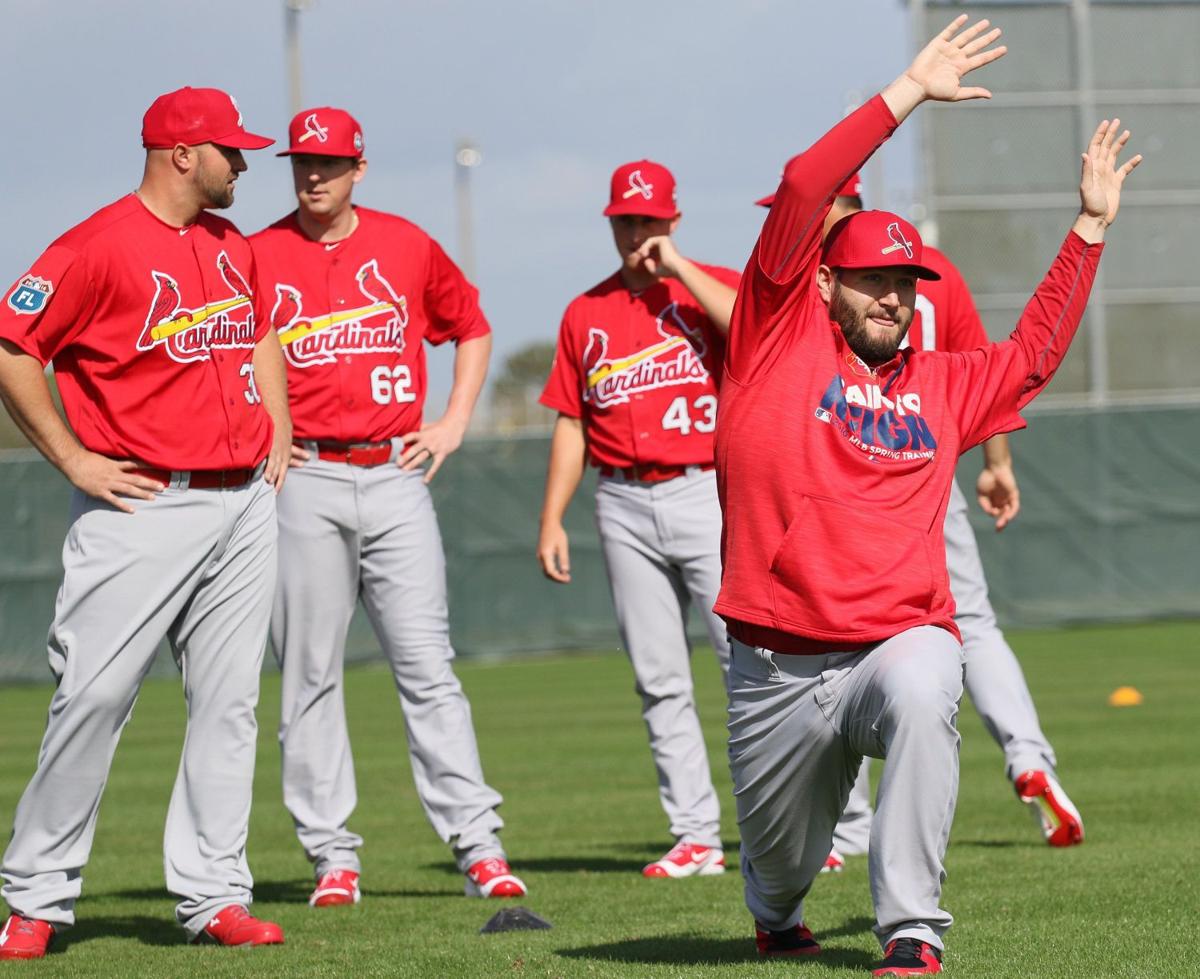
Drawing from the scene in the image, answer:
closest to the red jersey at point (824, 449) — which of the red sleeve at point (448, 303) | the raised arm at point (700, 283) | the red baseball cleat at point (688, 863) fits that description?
the raised arm at point (700, 283)

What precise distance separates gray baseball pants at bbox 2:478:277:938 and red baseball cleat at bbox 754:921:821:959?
164cm

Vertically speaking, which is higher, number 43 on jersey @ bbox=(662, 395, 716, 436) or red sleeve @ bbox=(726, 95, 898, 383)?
red sleeve @ bbox=(726, 95, 898, 383)

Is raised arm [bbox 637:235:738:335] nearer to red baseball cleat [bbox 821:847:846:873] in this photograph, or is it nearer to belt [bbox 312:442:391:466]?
belt [bbox 312:442:391:466]

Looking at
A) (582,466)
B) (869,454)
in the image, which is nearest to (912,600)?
(869,454)

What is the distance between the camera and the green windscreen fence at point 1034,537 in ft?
66.7

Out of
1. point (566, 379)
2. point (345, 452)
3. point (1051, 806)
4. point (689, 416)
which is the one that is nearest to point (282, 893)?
point (345, 452)

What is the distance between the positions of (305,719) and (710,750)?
17.3 ft

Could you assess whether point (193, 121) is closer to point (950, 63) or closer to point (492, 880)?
point (950, 63)

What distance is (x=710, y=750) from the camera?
449 inches

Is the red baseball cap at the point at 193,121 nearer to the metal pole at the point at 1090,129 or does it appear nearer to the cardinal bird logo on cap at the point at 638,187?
the cardinal bird logo on cap at the point at 638,187

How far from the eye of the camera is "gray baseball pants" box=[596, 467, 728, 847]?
22.1ft

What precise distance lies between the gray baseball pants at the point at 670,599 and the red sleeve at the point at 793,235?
2.10 m

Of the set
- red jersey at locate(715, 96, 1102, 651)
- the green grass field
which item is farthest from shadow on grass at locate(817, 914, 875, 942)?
red jersey at locate(715, 96, 1102, 651)

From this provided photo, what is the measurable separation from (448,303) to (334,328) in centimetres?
59
